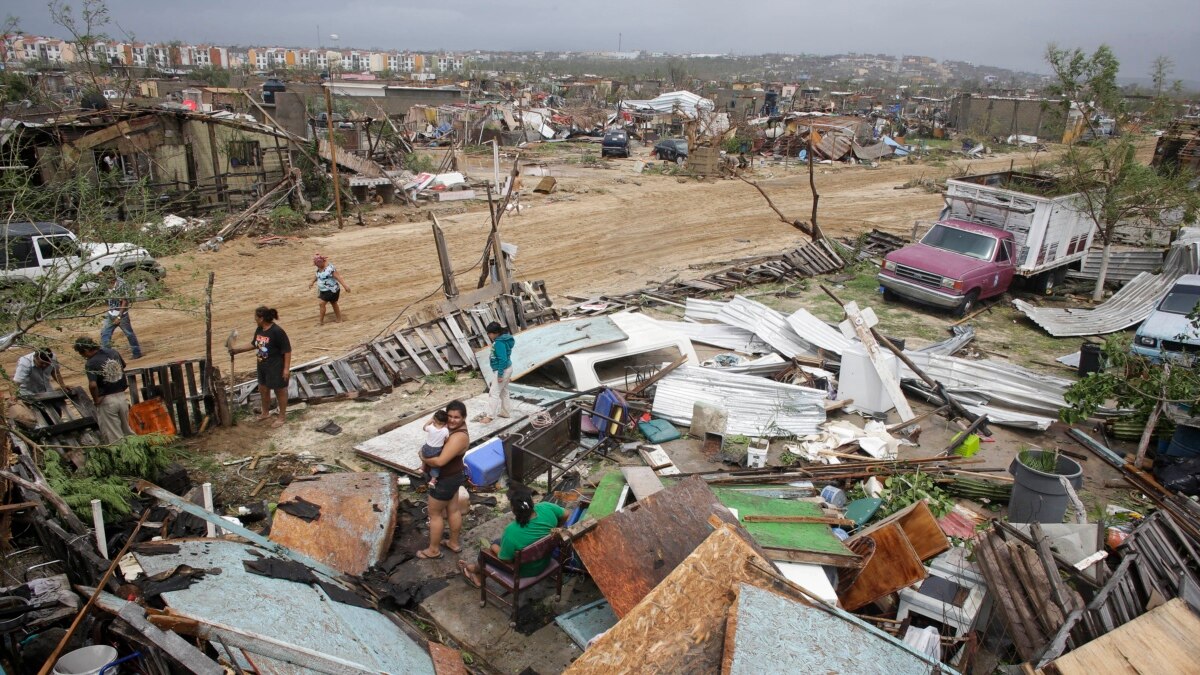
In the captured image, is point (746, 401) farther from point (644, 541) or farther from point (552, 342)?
point (644, 541)

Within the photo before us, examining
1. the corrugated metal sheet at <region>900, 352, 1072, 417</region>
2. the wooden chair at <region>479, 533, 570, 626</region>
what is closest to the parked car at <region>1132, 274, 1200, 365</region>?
the corrugated metal sheet at <region>900, 352, 1072, 417</region>

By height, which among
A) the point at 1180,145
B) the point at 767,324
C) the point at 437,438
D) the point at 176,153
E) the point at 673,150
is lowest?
the point at 767,324

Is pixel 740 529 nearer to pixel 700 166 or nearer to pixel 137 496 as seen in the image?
pixel 137 496

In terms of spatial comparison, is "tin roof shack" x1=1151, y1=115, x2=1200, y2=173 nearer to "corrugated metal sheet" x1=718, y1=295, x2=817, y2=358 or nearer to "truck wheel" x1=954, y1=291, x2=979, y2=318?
"truck wheel" x1=954, y1=291, x2=979, y2=318

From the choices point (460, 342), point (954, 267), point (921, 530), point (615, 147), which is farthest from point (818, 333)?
point (615, 147)

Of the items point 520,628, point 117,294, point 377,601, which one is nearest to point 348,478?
point 377,601

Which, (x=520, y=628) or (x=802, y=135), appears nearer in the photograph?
(x=520, y=628)
